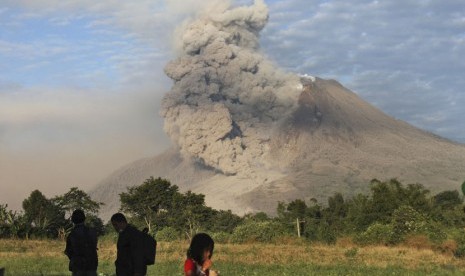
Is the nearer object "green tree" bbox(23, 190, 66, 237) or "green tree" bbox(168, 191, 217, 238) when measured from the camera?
"green tree" bbox(23, 190, 66, 237)

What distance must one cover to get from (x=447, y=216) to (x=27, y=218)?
4073 cm

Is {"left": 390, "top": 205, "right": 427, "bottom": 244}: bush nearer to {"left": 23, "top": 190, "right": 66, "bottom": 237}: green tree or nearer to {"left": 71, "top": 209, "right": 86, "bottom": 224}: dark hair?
{"left": 23, "top": 190, "right": 66, "bottom": 237}: green tree

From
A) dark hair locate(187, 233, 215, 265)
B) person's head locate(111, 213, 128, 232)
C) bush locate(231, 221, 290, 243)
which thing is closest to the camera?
dark hair locate(187, 233, 215, 265)

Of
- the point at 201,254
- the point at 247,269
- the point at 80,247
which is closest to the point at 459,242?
the point at 247,269

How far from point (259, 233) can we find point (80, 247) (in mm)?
47348

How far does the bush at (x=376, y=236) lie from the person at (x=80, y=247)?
124 ft

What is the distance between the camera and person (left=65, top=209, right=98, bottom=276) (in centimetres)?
1304

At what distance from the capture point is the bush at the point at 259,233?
2320 inches

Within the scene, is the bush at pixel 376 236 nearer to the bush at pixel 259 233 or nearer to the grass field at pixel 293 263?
the grass field at pixel 293 263

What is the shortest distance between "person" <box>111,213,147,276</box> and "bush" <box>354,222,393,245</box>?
39207mm

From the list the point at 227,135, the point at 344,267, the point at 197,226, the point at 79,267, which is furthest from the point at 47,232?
the point at 227,135

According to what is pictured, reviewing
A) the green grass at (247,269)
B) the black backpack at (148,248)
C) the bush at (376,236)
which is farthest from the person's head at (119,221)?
the bush at (376,236)

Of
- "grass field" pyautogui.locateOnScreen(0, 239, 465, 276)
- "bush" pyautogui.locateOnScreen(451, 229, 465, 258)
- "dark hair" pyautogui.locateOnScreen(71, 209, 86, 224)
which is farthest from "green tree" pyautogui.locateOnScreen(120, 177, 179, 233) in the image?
"dark hair" pyautogui.locateOnScreen(71, 209, 86, 224)

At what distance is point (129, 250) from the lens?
11164 mm
